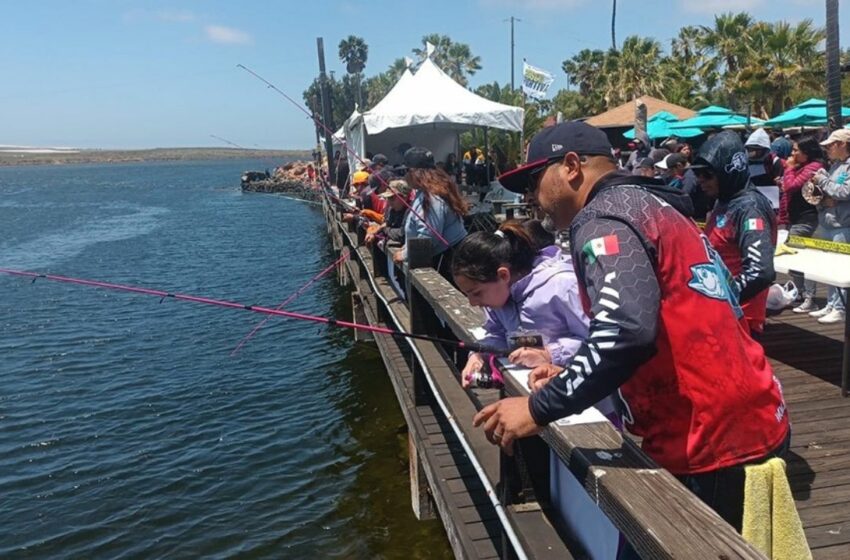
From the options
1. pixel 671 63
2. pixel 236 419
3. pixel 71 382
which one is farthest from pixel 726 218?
pixel 671 63

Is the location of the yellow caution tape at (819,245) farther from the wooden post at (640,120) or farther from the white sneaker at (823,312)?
the wooden post at (640,120)

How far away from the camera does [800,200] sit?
693cm

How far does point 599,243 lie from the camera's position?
66.6 inches

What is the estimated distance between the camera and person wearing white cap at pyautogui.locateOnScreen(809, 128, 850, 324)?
5809 mm

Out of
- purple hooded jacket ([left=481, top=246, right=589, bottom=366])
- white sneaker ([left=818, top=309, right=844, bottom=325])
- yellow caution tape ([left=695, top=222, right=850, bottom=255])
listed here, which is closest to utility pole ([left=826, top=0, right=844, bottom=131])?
white sneaker ([left=818, top=309, right=844, bottom=325])

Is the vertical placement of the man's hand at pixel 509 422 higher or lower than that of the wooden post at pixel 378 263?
higher

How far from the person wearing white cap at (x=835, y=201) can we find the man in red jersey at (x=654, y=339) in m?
4.75

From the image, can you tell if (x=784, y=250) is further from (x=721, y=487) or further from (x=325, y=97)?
(x=325, y=97)

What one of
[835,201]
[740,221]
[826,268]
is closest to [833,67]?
[835,201]

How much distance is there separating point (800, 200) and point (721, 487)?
5981 mm

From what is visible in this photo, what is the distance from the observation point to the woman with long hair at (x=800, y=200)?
6680 mm

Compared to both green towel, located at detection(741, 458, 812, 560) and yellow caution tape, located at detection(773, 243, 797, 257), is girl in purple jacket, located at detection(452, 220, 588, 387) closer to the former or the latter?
green towel, located at detection(741, 458, 812, 560)

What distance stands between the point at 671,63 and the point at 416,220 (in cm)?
3559

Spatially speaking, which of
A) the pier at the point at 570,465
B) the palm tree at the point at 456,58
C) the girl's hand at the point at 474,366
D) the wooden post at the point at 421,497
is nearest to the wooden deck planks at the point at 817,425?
the pier at the point at 570,465
